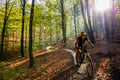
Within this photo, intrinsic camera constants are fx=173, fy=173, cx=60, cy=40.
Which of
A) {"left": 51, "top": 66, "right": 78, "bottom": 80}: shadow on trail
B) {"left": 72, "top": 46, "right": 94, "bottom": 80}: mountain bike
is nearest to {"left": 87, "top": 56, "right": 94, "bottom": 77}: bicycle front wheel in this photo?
{"left": 72, "top": 46, "right": 94, "bottom": 80}: mountain bike

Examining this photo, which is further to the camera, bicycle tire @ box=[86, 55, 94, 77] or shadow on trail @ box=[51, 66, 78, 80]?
shadow on trail @ box=[51, 66, 78, 80]

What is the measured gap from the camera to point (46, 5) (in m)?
35.3

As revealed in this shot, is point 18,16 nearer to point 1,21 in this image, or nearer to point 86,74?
point 1,21

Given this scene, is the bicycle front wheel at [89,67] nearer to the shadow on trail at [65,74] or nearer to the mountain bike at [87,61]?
the mountain bike at [87,61]

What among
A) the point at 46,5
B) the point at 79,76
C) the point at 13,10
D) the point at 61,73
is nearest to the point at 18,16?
the point at 13,10

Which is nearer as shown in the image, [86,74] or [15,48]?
[86,74]

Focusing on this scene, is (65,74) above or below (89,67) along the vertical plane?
below

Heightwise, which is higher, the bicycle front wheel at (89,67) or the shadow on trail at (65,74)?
the bicycle front wheel at (89,67)

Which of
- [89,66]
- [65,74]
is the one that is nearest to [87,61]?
[89,66]

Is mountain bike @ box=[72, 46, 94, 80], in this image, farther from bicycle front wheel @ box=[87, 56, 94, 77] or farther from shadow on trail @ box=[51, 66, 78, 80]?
shadow on trail @ box=[51, 66, 78, 80]

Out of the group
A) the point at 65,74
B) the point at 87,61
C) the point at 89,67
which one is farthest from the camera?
the point at 65,74

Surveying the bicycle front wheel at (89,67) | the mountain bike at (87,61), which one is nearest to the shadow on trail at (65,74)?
the mountain bike at (87,61)

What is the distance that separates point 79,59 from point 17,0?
18048 millimetres

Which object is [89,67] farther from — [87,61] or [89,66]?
[87,61]
